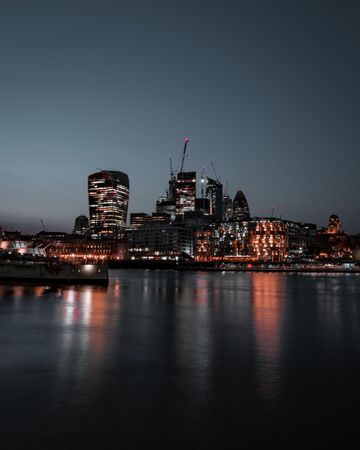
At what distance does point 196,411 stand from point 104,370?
5572 millimetres

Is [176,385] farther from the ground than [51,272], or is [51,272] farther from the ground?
[51,272]

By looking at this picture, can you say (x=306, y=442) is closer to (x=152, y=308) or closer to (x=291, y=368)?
(x=291, y=368)

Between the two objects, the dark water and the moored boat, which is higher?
the moored boat

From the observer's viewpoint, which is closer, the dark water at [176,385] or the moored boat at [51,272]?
the dark water at [176,385]

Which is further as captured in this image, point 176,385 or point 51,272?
point 51,272

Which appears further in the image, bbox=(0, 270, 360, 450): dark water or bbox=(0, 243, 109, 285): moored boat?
bbox=(0, 243, 109, 285): moored boat

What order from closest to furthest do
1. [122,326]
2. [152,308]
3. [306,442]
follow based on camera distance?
[306,442] → [122,326] → [152,308]

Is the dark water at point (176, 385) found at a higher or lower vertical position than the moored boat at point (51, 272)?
lower

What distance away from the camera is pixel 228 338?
2486 cm

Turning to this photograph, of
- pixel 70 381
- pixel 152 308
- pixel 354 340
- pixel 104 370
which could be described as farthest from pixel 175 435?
pixel 152 308

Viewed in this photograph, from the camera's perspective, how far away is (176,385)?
14.7 metres

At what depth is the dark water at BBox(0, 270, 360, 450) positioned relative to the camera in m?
10.4

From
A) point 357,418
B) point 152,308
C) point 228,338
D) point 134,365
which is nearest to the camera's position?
point 357,418

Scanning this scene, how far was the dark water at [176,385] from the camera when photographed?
34.2 feet
